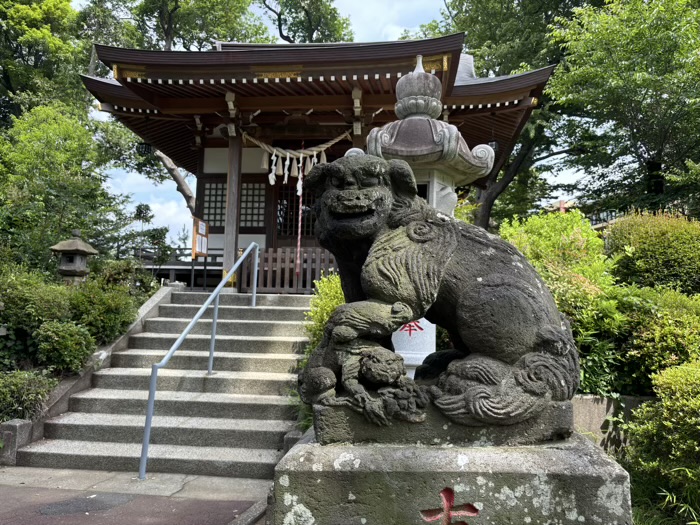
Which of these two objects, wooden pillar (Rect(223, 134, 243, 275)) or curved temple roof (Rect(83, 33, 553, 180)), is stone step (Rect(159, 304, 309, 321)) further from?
curved temple roof (Rect(83, 33, 553, 180))

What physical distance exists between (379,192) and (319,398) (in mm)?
865

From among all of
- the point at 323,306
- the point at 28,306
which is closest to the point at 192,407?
the point at 323,306

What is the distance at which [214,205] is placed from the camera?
1096cm

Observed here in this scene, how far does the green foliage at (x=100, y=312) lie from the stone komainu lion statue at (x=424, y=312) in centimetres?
471

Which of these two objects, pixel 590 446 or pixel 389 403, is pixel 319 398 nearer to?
pixel 389 403

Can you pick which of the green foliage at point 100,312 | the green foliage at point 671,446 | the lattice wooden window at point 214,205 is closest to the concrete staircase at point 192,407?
the green foliage at point 100,312

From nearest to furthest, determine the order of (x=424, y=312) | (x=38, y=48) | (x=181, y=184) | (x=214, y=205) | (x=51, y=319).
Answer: (x=424, y=312), (x=51, y=319), (x=214, y=205), (x=181, y=184), (x=38, y=48)

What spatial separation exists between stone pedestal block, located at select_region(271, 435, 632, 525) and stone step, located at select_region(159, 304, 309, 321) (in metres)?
4.77

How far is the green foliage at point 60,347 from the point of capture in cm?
504

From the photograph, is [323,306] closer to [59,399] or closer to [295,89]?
[59,399]

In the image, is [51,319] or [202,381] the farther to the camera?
[51,319]

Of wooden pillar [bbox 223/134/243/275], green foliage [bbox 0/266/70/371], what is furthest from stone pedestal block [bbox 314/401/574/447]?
wooden pillar [bbox 223/134/243/275]

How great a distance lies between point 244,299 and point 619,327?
5.06 metres

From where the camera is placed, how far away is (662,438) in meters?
3.22
